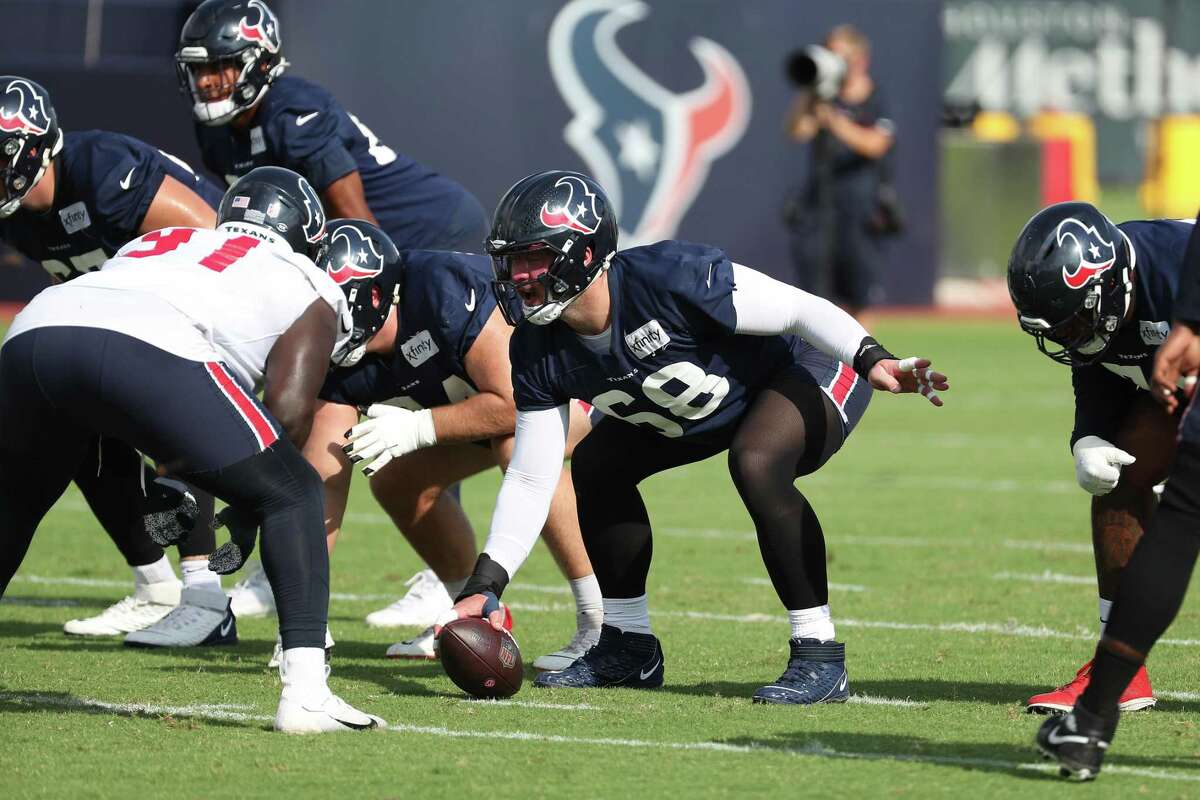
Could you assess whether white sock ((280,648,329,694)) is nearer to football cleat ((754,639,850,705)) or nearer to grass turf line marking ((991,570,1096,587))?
football cleat ((754,639,850,705))

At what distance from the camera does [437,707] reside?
5.16 metres

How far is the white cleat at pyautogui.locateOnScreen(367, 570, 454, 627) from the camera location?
680 cm

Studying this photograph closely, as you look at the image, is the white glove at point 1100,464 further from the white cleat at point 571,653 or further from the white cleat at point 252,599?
the white cleat at point 252,599

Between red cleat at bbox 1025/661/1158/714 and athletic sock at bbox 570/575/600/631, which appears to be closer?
red cleat at bbox 1025/661/1158/714

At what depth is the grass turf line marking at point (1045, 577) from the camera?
746 cm

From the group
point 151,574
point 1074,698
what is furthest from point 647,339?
point 151,574

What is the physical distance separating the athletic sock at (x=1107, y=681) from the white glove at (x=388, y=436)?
2239 millimetres

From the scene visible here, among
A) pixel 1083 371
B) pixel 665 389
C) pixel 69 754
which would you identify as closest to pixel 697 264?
pixel 665 389

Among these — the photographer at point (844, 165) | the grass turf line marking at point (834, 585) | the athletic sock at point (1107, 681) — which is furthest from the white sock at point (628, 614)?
the photographer at point (844, 165)

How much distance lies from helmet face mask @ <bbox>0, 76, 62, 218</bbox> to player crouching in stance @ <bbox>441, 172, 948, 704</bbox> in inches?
69.6

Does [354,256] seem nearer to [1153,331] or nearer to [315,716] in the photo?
[315,716]

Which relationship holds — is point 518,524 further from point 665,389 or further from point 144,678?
point 144,678

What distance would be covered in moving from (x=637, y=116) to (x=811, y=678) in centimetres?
1455

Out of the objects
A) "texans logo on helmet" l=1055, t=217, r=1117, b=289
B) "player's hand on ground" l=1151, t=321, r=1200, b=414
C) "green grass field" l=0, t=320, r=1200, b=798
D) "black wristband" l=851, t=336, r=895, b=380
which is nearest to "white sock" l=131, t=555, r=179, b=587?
"green grass field" l=0, t=320, r=1200, b=798
